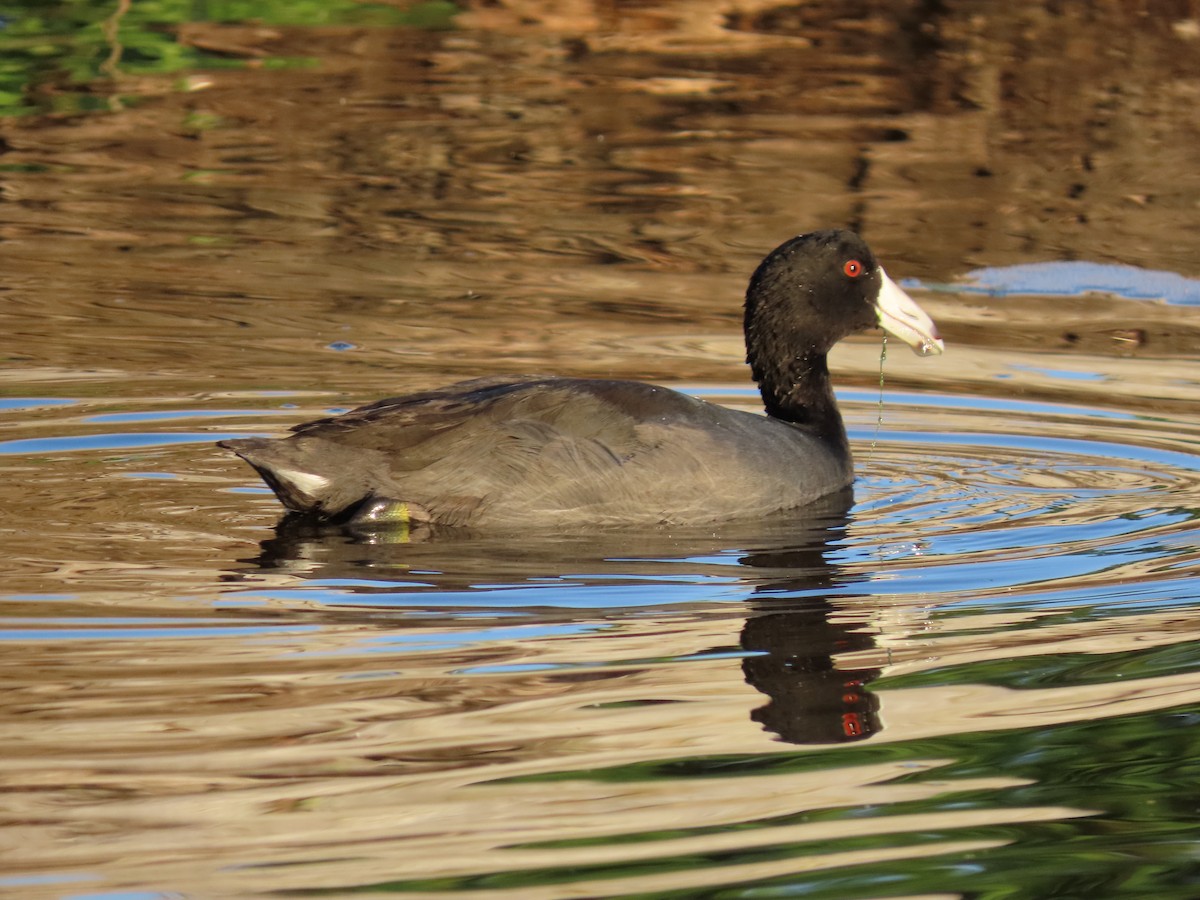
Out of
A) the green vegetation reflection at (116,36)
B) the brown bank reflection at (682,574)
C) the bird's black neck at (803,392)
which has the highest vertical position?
the green vegetation reflection at (116,36)

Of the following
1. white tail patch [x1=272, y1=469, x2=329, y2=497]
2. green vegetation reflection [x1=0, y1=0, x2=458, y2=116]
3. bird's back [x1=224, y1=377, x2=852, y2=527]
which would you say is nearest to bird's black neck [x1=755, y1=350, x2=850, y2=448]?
bird's back [x1=224, y1=377, x2=852, y2=527]

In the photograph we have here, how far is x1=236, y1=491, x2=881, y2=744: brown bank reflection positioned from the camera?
4848mm

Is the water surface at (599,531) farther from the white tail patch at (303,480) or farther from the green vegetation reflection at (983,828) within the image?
the white tail patch at (303,480)

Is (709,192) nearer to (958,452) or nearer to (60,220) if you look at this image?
(60,220)

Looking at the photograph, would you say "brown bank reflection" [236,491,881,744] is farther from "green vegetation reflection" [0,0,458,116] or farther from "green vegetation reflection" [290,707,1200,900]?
"green vegetation reflection" [0,0,458,116]

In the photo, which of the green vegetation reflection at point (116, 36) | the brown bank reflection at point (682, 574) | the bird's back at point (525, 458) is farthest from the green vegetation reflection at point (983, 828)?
the green vegetation reflection at point (116, 36)

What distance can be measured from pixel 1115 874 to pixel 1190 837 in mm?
284

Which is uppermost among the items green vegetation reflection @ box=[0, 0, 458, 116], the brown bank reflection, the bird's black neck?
green vegetation reflection @ box=[0, 0, 458, 116]

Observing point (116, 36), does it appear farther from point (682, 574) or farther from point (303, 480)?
point (682, 574)

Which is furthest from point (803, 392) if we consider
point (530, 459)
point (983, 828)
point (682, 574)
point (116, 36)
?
point (116, 36)

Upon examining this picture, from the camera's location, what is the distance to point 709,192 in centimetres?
1255

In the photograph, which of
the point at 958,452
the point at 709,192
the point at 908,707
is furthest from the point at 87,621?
the point at 709,192

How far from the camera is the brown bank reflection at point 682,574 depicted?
4848 mm

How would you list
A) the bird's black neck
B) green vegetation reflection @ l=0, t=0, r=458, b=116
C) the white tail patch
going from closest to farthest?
the white tail patch
the bird's black neck
green vegetation reflection @ l=0, t=0, r=458, b=116
